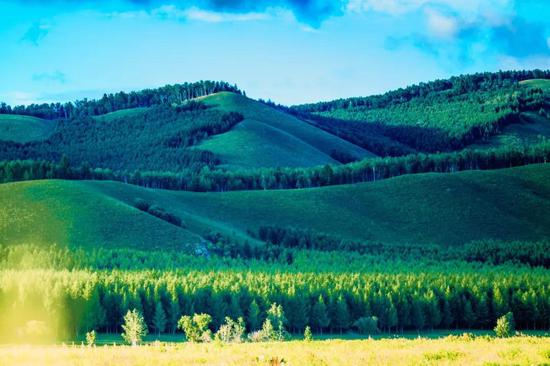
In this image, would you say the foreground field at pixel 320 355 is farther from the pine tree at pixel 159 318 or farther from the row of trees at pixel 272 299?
the pine tree at pixel 159 318

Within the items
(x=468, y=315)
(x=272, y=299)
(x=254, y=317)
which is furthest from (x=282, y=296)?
(x=468, y=315)

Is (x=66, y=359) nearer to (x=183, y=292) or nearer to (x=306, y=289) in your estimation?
(x=183, y=292)

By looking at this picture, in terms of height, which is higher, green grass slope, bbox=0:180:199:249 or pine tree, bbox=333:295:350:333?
green grass slope, bbox=0:180:199:249

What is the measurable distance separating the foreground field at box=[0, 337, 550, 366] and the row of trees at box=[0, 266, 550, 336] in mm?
66005

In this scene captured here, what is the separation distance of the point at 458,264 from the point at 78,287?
99483 millimetres

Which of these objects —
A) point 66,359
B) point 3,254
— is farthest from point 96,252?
point 66,359

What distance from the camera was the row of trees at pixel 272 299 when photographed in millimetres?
108562

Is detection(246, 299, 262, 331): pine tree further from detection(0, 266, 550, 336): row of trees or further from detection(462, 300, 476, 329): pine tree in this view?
detection(462, 300, 476, 329): pine tree

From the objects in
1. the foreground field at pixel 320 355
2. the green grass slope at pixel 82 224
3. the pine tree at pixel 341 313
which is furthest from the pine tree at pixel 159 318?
the foreground field at pixel 320 355

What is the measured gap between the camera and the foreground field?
36562mm

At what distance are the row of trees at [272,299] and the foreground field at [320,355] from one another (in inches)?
2599

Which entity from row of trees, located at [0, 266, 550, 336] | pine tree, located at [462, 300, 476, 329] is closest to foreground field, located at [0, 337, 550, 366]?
row of trees, located at [0, 266, 550, 336]

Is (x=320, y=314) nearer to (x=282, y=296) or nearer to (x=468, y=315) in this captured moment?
(x=282, y=296)

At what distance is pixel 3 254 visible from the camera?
524 ft
